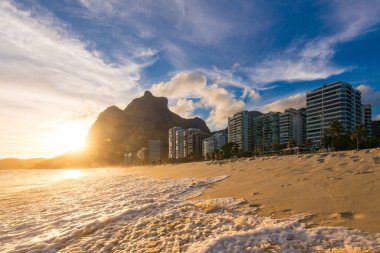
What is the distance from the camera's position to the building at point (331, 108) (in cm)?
10825

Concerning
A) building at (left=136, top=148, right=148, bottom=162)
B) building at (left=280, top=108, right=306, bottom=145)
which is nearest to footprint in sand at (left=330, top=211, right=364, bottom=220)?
building at (left=280, top=108, right=306, bottom=145)

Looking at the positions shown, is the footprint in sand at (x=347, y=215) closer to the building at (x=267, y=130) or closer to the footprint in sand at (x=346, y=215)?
the footprint in sand at (x=346, y=215)

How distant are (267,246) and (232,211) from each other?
2.10 m

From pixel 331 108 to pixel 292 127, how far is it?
25.0 meters

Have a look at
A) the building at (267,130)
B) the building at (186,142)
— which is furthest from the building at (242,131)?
the building at (186,142)

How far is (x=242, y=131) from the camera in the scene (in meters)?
150

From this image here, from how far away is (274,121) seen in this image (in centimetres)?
14038

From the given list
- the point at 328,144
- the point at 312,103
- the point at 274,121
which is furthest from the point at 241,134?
the point at 328,144

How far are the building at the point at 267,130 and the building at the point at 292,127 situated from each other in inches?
160

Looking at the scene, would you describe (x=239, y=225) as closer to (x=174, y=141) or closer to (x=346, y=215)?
(x=346, y=215)

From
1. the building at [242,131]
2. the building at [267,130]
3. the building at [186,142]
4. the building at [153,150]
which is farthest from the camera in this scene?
the building at [153,150]

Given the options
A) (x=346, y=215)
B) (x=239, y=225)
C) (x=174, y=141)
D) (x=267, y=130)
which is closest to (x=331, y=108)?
(x=267, y=130)

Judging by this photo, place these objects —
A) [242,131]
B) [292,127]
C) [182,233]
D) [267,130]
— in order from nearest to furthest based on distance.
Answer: [182,233] → [292,127] → [267,130] → [242,131]

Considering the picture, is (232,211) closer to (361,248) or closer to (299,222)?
(299,222)
